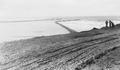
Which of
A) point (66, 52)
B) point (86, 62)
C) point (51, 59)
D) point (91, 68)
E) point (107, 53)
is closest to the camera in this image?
point (91, 68)

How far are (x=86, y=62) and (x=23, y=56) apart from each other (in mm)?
3468

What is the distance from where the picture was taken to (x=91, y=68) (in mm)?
5777

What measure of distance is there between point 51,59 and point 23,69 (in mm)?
1530

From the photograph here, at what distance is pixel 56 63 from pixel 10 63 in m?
2.22

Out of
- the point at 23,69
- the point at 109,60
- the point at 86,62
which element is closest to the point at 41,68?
the point at 23,69

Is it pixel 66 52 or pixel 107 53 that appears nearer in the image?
pixel 107 53

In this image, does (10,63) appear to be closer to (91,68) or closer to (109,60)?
(91,68)

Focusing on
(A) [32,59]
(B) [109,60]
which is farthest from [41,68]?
(B) [109,60]

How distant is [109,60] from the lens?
255 inches

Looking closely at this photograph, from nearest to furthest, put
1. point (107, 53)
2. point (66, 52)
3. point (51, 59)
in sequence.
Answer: point (51, 59) → point (107, 53) → point (66, 52)

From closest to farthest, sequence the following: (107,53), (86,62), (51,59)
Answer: (86,62)
(51,59)
(107,53)

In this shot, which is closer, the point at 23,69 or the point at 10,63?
the point at 23,69

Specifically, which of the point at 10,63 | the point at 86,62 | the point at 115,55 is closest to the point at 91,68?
the point at 86,62

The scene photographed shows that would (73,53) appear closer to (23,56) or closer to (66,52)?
(66,52)
